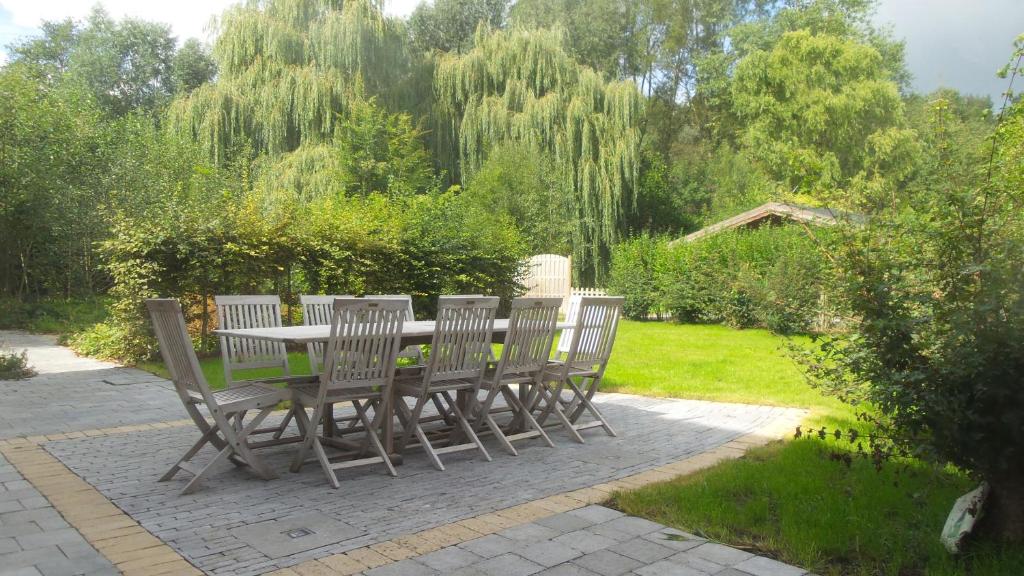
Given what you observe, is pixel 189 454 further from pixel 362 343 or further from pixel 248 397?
pixel 362 343

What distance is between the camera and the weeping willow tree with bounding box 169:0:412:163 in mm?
17703

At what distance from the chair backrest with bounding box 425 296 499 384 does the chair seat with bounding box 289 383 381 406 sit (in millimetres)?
415

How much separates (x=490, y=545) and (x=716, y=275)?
14056 mm

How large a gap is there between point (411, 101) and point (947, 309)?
1831cm

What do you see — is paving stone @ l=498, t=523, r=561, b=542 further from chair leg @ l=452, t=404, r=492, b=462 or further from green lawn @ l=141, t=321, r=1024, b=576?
chair leg @ l=452, t=404, r=492, b=462

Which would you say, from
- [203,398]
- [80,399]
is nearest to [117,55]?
[80,399]

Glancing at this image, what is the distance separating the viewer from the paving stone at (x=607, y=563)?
10.0ft

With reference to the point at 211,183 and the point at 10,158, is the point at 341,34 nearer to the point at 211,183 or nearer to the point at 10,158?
the point at 211,183

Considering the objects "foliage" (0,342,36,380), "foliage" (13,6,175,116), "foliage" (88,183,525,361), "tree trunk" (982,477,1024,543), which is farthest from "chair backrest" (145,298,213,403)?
"foliage" (13,6,175,116)

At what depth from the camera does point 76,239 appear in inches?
637

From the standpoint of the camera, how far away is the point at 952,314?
3322 millimetres

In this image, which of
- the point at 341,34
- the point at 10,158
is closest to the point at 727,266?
the point at 341,34

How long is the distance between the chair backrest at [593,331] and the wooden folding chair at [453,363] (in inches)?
34.3

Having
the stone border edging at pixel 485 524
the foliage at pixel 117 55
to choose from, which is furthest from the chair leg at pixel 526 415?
the foliage at pixel 117 55
